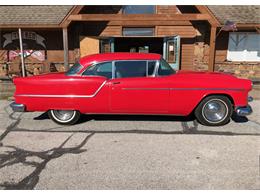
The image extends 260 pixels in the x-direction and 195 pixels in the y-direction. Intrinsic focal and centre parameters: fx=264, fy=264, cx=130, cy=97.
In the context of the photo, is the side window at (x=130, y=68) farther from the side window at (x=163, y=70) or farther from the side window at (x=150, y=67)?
the side window at (x=163, y=70)

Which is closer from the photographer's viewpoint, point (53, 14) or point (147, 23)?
point (147, 23)

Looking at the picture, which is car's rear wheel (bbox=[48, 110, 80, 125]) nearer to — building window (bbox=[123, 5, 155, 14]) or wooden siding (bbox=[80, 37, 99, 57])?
wooden siding (bbox=[80, 37, 99, 57])

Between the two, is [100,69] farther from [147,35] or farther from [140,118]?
[147,35]

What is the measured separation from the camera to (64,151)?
439 cm

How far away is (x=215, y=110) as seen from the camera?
18.4ft

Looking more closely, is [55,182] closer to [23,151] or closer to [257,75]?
[23,151]

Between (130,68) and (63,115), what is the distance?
71.1 inches

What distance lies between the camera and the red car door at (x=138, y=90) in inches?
216

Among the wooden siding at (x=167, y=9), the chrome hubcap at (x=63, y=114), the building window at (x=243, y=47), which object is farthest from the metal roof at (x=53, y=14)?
the chrome hubcap at (x=63, y=114)

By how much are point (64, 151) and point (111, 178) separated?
124 cm

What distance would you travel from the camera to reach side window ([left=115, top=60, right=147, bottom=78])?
5.64 m

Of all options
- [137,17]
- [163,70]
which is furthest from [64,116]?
[137,17]

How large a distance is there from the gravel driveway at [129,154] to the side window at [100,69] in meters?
1.11
